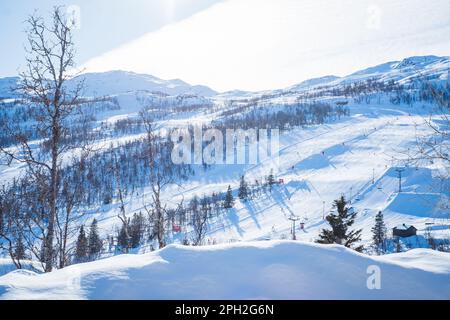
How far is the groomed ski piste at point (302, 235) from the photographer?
3672 mm

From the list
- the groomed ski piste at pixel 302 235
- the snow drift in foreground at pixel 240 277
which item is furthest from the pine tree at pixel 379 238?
the snow drift in foreground at pixel 240 277

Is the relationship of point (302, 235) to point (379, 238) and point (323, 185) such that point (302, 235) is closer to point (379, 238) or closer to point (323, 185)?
point (379, 238)

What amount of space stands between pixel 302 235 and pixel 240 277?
65.9 metres

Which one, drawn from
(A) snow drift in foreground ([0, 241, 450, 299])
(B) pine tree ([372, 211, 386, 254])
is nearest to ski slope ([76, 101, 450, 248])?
(B) pine tree ([372, 211, 386, 254])

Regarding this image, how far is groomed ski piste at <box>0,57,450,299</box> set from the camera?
3672 mm

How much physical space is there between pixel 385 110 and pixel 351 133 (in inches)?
1971

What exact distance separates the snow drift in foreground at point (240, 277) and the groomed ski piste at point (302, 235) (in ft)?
0.05

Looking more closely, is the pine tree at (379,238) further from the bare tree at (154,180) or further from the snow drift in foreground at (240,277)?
the snow drift in foreground at (240,277)

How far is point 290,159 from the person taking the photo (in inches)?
5002

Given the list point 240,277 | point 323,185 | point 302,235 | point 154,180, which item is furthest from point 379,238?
point 240,277

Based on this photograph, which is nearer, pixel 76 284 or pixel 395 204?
pixel 76 284

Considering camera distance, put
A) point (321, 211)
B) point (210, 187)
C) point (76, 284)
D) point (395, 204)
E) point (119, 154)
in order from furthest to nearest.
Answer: point (119, 154)
point (210, 187)
point (321, 211)
point (395, 204)
point (76, 284)
